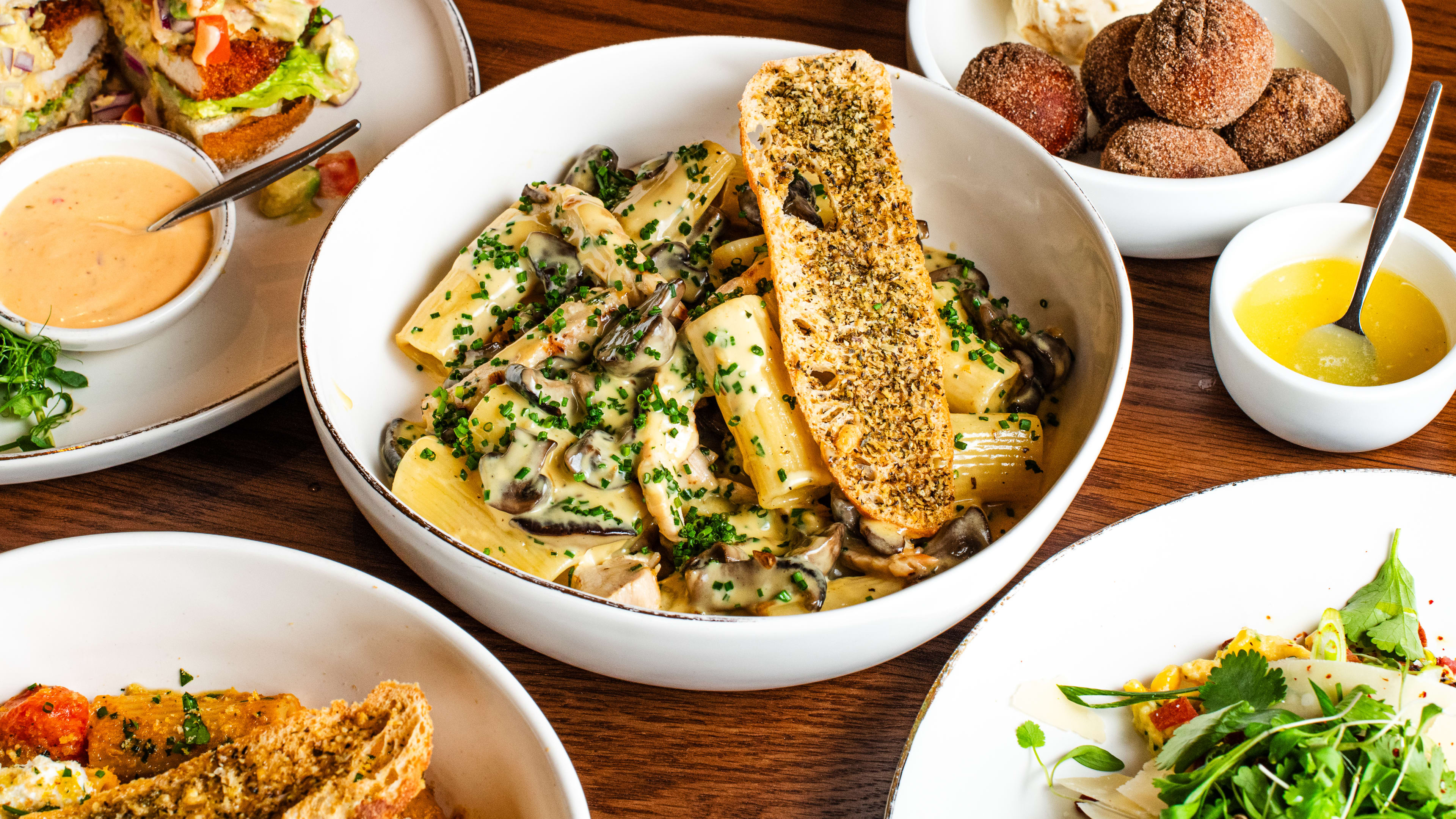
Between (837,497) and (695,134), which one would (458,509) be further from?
(695,134)

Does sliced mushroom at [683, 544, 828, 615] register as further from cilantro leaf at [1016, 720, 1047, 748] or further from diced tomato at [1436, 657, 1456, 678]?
diced tomato at [1436, 657, 1456, 678]

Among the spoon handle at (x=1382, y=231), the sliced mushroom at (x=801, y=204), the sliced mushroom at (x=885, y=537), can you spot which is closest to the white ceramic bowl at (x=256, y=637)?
the sliced mushroom at (x=885, y=537)

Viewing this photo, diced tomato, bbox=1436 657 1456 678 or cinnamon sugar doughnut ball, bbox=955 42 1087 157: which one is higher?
cinnamon sugar doughnut ball, bbox=955 42 1087 157

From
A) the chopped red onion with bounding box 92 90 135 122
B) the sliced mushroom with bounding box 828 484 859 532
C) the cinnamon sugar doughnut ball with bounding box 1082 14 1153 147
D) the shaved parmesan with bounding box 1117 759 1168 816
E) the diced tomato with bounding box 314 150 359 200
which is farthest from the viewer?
the chopped red onion with bounding box 92 90 135 122

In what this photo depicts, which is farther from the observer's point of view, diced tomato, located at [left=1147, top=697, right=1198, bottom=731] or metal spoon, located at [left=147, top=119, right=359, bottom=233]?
metal spoon, located at [left=147, top=119, right=359, bottom=233]

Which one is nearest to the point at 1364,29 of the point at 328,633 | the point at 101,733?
the point at 328,633

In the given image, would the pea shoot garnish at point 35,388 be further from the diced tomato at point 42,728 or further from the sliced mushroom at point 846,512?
the sliced mushroom at point 846,512

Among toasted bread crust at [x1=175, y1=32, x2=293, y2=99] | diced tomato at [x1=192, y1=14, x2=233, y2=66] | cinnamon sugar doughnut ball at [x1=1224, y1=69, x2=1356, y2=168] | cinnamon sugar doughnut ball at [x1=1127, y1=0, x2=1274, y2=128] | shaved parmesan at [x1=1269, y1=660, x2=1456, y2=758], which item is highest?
cinnamon sugar doughnut ball at [x1=1127, y1=0, x2=1274, y2=128]

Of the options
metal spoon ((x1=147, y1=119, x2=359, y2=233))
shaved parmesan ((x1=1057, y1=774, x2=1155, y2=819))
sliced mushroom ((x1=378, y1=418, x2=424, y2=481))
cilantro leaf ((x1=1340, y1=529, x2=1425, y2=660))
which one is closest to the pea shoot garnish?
metal spoon ((x1=147, y1=119, x2=359, y2=233))
